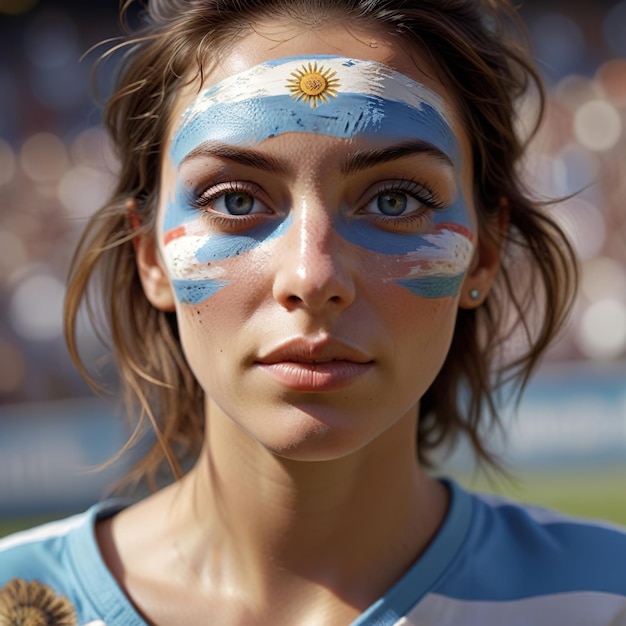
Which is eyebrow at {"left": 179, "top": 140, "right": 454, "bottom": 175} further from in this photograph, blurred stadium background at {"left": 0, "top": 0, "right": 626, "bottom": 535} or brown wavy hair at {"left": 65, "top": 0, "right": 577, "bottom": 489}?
blurred stadium background at {"left": 0, "top": 0, "right": 626, "bottom": 535}

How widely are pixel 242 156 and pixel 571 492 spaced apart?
4.69 metres

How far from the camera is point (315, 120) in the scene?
63.5 inches

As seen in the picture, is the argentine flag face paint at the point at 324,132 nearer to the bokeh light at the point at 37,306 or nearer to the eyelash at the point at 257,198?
the eyelash at the point at 257,198

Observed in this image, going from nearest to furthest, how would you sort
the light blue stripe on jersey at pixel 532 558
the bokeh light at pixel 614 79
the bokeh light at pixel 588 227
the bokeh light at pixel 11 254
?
the light blue stripe on jersey at pixel 532 558
the bokeh light at pixel 11 254
the bokeh light at pixel 588 227
the bokeh light at pixel 614 79

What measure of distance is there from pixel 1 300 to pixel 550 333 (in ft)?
19.3

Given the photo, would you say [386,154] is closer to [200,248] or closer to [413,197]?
[413,197]

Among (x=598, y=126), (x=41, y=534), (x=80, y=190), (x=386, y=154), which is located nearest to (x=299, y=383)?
(x=386, y=154)

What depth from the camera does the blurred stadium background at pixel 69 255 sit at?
5879 millimetres

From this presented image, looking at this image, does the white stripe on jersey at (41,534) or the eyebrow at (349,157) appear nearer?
the eyebrow at (349,157)

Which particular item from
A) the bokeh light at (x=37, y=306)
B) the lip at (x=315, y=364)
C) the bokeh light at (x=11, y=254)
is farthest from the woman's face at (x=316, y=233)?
the bokeh light at (x=11, y=254)

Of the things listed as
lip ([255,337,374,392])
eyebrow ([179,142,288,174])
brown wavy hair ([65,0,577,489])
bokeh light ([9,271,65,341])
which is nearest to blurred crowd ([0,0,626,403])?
bokeh light ([9,271,65,341])

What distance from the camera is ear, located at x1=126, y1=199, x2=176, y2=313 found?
75.7 inches

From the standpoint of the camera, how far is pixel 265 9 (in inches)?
69.2

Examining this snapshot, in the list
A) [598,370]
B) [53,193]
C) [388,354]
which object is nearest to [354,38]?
[388,354]
